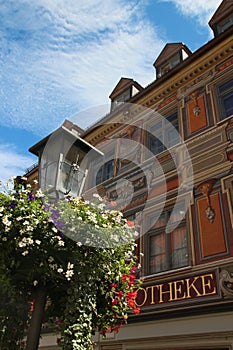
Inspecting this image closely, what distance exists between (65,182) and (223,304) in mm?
4219

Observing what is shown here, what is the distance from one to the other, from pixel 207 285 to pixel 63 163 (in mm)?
4465

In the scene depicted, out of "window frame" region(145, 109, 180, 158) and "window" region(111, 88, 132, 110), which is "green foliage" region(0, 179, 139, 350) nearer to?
"window frame" region(145, 109, 180, 158)

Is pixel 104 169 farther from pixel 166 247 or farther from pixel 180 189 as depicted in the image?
pixel 166 247

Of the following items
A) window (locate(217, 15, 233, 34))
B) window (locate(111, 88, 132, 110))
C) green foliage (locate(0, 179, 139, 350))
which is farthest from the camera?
window (locate(111, 88, 132, 110))

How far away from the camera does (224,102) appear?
10352 millimetres

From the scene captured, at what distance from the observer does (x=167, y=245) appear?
9.53 meters

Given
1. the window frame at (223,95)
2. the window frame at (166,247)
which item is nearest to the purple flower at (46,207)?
the window frame at (166,247)

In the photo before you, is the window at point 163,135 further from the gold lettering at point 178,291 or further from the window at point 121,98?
the gold lettering at point 178,291

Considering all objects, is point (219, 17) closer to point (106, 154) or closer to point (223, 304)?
point (106, 154)

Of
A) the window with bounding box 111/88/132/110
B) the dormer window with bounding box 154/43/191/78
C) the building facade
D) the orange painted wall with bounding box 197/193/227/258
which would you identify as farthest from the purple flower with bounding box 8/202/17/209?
the window with bounding box 111/88/132/110

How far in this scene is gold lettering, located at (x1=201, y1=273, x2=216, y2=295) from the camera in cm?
764

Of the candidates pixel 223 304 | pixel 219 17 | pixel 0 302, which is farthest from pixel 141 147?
pixel 0 302

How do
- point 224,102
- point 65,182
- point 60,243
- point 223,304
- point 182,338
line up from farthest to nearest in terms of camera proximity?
point 224,102, point 182,338, point 223,304, point 65,182, point 60,243

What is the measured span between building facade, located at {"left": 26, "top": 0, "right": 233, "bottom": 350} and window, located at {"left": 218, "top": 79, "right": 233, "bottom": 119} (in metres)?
0.03
